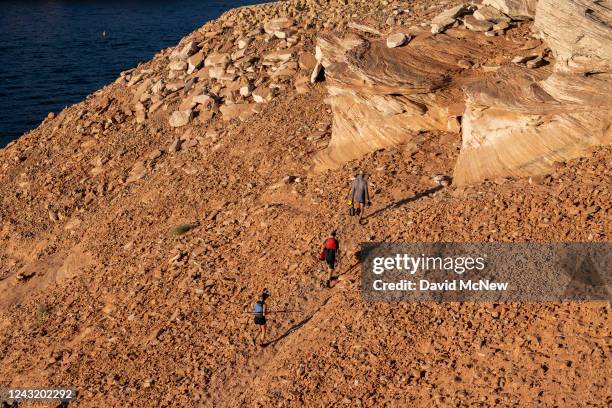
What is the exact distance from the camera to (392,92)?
20.9m

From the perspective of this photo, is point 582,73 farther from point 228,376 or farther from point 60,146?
point 60,146

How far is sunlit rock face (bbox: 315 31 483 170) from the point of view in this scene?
20.8m

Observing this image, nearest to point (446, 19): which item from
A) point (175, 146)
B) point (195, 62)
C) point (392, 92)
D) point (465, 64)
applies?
point (465, 64)

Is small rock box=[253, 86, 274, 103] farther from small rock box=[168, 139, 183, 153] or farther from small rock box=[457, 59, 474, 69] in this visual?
small rock box=[457, 59, 474, 69]

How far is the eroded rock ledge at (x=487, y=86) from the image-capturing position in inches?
682

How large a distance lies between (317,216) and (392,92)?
4.15m

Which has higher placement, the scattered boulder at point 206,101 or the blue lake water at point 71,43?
the scattered boulder at point 206,101

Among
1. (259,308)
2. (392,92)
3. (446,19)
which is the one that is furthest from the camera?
(446,19)

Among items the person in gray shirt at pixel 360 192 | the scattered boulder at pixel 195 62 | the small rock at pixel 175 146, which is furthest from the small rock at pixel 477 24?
the scattered boulder at pixel 195 62

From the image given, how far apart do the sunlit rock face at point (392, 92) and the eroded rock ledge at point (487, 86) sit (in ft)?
0.10

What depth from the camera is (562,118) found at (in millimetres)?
17531

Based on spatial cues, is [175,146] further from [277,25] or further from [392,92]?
[392,92]

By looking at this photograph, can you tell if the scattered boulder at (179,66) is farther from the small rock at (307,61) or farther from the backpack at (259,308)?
the backpack at (259,308)

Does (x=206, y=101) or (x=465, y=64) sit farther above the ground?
(x=465, y=64)
